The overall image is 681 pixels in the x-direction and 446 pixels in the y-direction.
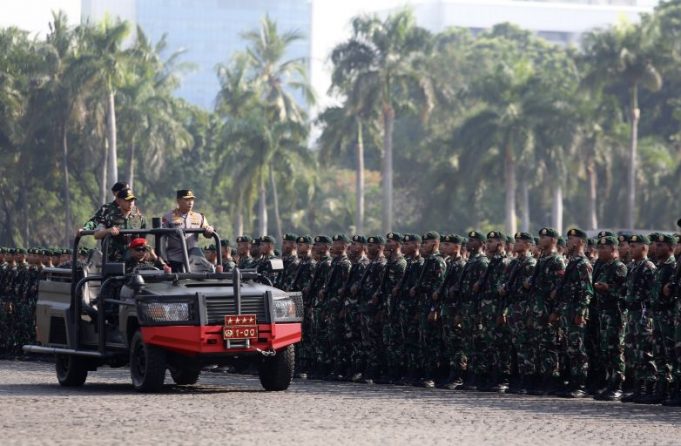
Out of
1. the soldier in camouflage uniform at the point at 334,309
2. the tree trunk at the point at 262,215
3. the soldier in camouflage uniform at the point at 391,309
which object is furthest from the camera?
the tree trunk at the point at 262,215

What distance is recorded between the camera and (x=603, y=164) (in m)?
67.6

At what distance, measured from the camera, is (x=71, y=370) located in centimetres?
1772

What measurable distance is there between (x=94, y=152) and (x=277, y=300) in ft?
171

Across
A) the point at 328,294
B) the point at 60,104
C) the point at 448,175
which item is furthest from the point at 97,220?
the point at 448,175

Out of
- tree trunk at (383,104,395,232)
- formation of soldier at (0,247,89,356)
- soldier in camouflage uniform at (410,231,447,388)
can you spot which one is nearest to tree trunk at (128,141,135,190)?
tree trunk at (383,104,395,232)

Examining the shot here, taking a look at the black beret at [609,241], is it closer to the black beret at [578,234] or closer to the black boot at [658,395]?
the black beret at [578,234]

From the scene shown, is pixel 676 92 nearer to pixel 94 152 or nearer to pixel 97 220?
pixel 94 152

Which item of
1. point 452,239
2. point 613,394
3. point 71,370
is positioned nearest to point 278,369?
point 71,370

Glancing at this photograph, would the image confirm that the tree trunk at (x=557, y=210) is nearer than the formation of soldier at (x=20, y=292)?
No

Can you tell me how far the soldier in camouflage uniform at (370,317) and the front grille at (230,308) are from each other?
376cm

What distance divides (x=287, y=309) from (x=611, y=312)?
3.31 metres

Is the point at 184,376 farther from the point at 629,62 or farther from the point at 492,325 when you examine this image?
the point at 629,62

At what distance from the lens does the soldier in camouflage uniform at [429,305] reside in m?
18.9

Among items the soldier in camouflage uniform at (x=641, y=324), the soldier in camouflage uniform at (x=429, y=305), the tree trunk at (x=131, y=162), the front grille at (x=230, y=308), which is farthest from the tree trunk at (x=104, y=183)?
the soldier in camouflage uniform at (x=641, y=324)
